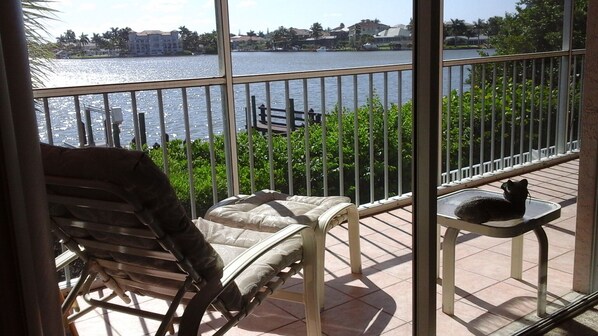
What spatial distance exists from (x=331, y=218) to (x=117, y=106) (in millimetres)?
1354

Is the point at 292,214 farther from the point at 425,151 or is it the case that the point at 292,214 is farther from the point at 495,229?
the point at 425,151

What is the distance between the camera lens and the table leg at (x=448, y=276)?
2.63 m

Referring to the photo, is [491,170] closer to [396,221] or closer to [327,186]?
[396,221]

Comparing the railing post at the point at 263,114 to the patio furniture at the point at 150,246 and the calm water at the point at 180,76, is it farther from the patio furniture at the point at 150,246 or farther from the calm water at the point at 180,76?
the patio furniture at the point at 150,246

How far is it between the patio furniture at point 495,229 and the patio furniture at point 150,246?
614 millimetres

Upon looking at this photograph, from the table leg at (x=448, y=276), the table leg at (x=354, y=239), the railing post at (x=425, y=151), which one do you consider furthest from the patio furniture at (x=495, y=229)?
the table leg at (x=354, y=239)

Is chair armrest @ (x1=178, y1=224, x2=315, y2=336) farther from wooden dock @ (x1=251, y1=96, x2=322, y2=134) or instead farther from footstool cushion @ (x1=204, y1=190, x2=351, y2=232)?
wooden dock @ (x1=251, y1=96, x2=322, y2=134)

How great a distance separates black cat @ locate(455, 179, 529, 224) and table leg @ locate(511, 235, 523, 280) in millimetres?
333

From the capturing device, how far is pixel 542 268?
2.82 metres

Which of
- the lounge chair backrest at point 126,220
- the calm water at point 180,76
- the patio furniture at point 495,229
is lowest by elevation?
the patio furniture at point 495,229

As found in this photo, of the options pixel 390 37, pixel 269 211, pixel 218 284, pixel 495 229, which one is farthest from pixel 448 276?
pixel 390 37

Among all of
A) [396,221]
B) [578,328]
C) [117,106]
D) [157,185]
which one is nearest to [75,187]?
[157,185]

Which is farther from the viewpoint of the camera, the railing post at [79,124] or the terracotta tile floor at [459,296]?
the railing post at [79,124]

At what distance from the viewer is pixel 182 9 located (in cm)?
433
